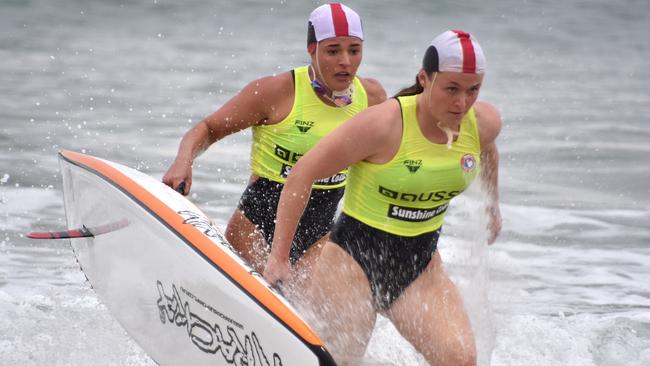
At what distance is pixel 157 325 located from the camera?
19.7 ft

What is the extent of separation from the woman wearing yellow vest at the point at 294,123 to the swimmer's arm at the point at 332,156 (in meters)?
0.98

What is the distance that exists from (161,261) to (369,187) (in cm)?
132

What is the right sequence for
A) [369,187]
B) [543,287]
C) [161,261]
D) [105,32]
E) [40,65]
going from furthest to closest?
[105,32] → [40,65] → [543,287] → [161,261] → [369,187]

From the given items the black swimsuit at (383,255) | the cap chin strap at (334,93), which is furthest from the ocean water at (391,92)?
the cap chin strap at (334,93)

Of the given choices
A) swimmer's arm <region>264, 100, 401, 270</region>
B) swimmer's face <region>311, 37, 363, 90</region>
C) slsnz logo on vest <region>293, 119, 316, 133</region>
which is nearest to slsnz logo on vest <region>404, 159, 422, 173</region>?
swimmer's arm <region>264, 100, 401, 270</region>

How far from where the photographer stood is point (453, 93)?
482cm

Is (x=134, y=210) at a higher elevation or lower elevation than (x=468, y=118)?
lower

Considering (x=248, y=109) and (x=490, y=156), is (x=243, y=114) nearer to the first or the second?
(x=248, y=109)

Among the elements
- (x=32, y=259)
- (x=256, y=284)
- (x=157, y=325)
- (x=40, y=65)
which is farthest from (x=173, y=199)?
(x=40, y=65)

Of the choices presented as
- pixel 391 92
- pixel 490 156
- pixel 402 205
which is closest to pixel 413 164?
pixel 402 205

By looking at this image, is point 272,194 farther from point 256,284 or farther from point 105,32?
point 105,32

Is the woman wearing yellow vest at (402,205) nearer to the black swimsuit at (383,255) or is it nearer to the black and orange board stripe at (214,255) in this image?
the black swimsuit at (383,255)

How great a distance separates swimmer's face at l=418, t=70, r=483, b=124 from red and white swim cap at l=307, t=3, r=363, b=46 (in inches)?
40.9

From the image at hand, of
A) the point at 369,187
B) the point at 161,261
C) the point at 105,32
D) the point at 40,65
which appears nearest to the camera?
the point at 369,187
